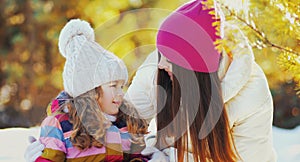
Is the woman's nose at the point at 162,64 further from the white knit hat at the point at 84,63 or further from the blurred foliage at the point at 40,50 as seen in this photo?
the blurred foliage at the point at 40,50

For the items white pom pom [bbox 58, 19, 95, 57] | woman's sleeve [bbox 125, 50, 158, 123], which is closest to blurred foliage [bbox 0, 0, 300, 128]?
woman's sleeve [bbox 125, 50, 158, 123]

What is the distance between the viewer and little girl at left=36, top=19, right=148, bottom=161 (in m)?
1.45

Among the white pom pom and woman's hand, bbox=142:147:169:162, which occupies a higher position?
the white pom pom

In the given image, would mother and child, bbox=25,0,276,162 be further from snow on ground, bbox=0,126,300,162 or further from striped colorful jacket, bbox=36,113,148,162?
snow on ground, bbox=0,126,300,162

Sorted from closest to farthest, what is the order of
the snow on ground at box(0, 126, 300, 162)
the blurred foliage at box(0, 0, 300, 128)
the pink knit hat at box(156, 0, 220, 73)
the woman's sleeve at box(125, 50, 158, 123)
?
the pink knit hat at box(156, 0, 220, 73)
the woman's sleeve at box(125, 50, 158, 123)
the snow on ground at box(0, 126, 300, 162)
the blurred foliage at box(0, 0, 300, 128)

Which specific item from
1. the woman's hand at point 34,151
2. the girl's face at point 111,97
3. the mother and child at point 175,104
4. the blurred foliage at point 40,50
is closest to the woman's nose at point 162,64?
the mother and child at point 175,104

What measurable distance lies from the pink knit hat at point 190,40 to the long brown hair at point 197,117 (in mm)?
29

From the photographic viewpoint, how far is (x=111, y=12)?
364 cm

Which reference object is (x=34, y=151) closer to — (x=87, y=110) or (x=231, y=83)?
(x=87, y=110)

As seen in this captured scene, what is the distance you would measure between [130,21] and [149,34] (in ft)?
0.55

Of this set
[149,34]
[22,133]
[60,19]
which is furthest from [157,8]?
[22,133]

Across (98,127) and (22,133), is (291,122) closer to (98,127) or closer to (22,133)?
(22,133)

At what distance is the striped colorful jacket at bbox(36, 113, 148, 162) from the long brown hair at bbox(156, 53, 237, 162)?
0.10 m

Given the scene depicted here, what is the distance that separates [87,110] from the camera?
148 cm
